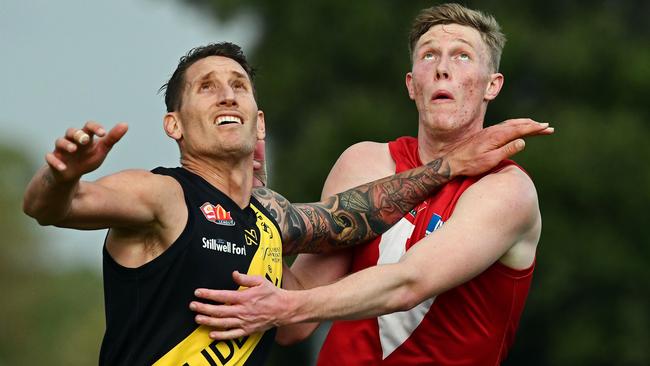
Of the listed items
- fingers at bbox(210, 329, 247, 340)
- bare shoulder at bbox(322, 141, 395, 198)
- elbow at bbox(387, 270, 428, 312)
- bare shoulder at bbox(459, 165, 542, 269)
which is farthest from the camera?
bare shoulder at bbox(322, 141, 395, 198)

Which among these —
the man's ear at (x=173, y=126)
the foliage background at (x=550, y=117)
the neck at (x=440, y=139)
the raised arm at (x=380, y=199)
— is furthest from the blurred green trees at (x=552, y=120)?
the man's ear at (x=173, y=126)

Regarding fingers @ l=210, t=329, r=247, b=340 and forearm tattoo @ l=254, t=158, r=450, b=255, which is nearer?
fingers @ l=210, t=329, r=247, b=340

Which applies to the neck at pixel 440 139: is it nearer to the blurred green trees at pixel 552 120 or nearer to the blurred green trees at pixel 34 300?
the blurred green trees at pixel 552 120

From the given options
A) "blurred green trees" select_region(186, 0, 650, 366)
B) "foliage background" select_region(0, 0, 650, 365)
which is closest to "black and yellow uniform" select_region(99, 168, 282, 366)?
"foliage background" select_region(0, 0, 650, 365)

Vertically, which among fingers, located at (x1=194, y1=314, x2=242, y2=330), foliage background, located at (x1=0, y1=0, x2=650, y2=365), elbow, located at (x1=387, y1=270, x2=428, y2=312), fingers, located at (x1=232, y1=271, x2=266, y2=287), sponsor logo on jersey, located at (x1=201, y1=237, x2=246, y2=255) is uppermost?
sponsor logo on jersey, located at (x1=201, y1=237, x2=246, y2=255)

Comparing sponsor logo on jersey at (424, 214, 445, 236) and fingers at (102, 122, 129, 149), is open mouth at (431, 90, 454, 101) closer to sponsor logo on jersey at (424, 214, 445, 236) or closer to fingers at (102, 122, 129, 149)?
sponsor logo on jersey at (424, 214, 445, 236)

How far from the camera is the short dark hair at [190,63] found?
7.66 meters

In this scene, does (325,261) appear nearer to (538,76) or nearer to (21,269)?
(538,76)

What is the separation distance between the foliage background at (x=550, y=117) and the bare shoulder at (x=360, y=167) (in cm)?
1276

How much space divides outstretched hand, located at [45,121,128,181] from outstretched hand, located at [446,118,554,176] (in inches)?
104

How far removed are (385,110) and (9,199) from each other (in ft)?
84.4

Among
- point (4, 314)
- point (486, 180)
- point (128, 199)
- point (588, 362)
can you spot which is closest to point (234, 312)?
point (128, 199)

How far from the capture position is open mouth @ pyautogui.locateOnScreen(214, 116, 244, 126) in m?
7.45

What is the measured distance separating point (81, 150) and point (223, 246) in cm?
121
